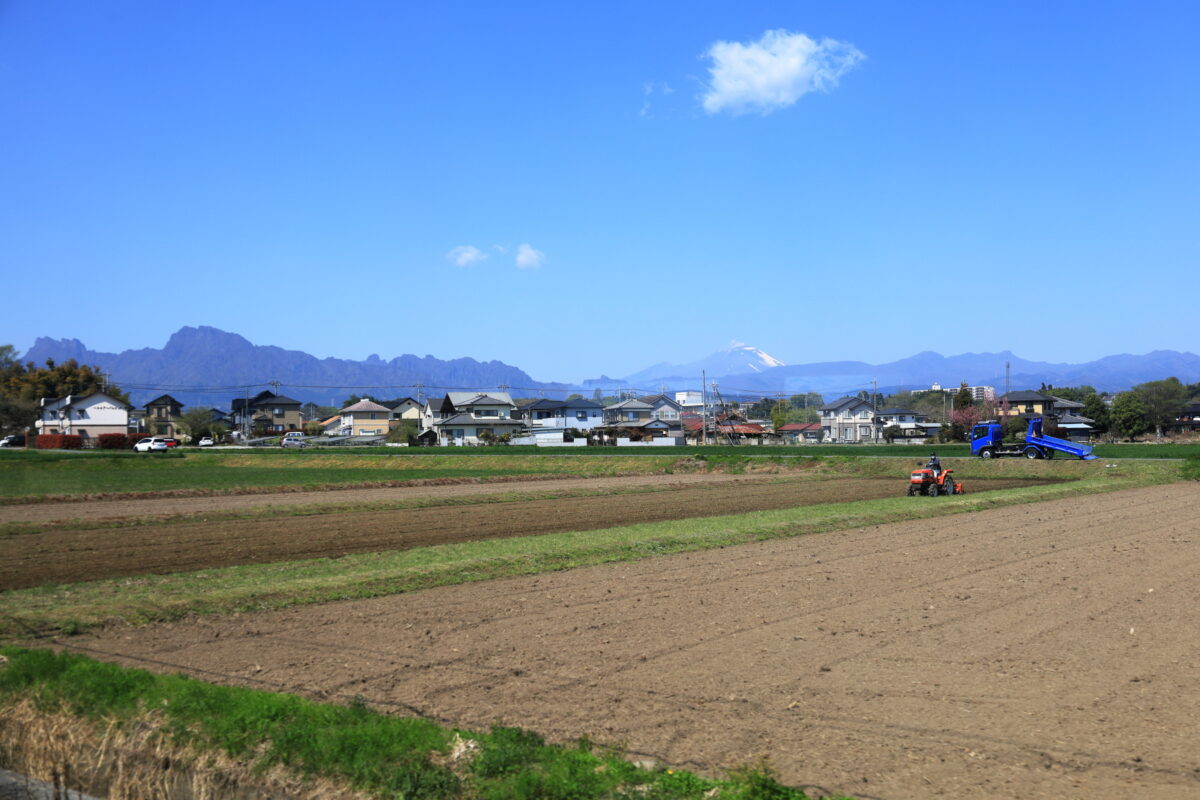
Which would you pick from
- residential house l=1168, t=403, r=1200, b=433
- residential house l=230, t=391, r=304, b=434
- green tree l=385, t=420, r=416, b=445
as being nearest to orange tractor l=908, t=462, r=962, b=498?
green tree l=385, t=420, r=416, b=445

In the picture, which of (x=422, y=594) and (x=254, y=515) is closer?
(x=422, y=594)

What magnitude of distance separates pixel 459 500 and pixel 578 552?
1678cm

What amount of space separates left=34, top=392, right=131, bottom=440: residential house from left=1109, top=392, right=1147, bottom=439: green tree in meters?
116

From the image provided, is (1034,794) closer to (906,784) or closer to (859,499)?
(906,784)

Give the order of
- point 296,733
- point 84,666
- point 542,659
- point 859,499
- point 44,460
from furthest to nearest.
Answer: point 44,460 → point 859,499 → point 542,659 → point 84,666 → point 296,733

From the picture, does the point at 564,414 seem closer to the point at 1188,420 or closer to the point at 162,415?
the point at 162,415

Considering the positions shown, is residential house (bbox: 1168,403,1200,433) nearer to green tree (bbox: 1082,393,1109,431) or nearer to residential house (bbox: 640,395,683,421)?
green tree (bbox: 1082,393,1109,431)

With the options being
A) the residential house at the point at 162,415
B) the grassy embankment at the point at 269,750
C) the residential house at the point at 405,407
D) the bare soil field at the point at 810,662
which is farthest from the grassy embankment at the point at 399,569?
the residential house at the point at 405,407

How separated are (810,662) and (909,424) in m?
127

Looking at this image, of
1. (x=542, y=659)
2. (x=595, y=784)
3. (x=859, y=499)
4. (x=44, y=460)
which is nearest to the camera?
(x=595, y=784)

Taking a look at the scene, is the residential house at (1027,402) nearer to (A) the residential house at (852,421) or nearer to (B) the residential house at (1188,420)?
(B) the residential house at (1188,420)

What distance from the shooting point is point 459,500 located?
1390 inches

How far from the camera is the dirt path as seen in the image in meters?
29.6

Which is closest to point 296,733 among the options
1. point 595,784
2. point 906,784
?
point 595,784
